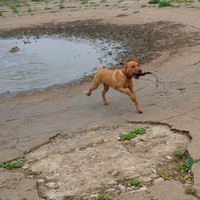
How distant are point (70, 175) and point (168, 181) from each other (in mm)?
1430

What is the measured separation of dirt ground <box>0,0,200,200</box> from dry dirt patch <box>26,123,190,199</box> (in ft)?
0.05

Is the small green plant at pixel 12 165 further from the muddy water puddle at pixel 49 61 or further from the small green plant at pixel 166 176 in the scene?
the muddy water puddle at pixel 49 61

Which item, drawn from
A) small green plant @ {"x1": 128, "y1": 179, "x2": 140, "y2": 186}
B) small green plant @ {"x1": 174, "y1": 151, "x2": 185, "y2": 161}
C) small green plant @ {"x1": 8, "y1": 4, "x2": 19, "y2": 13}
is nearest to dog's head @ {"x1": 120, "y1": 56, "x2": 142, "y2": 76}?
small green plant @ {"x1": 174, "y1": 151, "x2": 185, "y2": 161}

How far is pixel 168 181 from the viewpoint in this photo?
166 inches

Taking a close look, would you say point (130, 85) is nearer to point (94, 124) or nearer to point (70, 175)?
point (94, 124)

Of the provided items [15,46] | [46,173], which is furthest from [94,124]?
[15,46]

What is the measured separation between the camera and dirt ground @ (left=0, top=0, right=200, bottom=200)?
4324mm

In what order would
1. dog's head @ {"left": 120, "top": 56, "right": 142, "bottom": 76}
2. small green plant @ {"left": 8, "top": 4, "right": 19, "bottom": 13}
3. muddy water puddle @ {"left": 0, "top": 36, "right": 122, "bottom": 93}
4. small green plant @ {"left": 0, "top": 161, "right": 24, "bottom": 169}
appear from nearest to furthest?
small green plant @ {"left": 0, "top": 161, "right": 24, "bottom": 169} → dog's head @ {"left": 120, "top": 56, "right": 142, "bottom": 76} → muddy water puddle @ {"left": 0, "top": 36, "right": 122, "bottom": 93} → small green plant @ {"left": 8, "top": 4, "right": 19, "bottom": 13}

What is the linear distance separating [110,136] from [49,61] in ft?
24.1

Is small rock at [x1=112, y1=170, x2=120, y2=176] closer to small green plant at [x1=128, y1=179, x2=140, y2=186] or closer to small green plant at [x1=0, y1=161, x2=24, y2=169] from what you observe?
small green plant at [x1=128, y1=179, x2=140, y2=186]

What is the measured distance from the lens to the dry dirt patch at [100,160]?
14.3 feet

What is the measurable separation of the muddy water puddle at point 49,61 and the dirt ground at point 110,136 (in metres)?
0.74

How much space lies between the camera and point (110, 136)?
5.86 meters

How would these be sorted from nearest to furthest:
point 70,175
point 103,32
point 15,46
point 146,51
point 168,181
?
point 168,181 < point 70,175 < point 146,51 < point 15,46 < point 103,32
